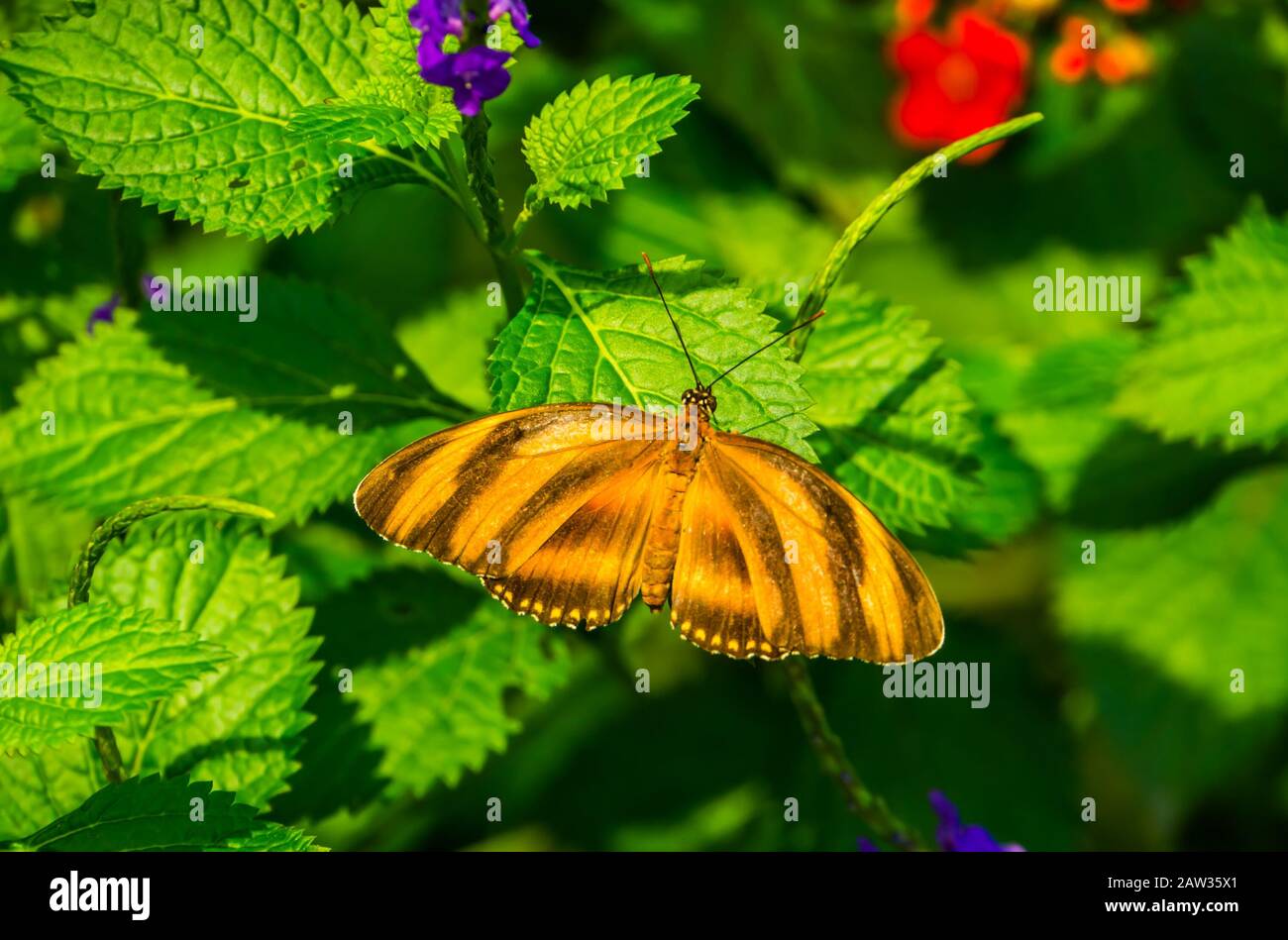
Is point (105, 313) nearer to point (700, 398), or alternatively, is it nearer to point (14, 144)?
point (14, 144)

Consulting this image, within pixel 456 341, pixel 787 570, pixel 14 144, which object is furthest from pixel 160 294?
pixel 787 570

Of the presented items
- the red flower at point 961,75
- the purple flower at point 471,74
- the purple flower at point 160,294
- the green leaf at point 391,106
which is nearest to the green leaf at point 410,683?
the purple flower at point 160,294

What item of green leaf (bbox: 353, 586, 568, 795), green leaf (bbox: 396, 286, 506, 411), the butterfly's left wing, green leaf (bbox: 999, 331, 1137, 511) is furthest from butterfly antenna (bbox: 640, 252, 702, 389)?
green leaf (bbox: 999, 331, 1137, 511)

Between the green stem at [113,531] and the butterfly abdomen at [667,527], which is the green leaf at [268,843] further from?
the butterfly abdomen at [667,527]

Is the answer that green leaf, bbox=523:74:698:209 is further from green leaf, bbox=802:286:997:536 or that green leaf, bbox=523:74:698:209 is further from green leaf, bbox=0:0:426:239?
green leaf, bbox=802:286:997:536

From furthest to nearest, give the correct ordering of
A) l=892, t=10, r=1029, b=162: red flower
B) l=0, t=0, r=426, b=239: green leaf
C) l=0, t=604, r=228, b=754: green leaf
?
l=892, t=10, r=1029, b=162: red flower, l=0, t=0, r=426, b=239: green leaf, l=0, t=604, r=228, b=754: green leaf
